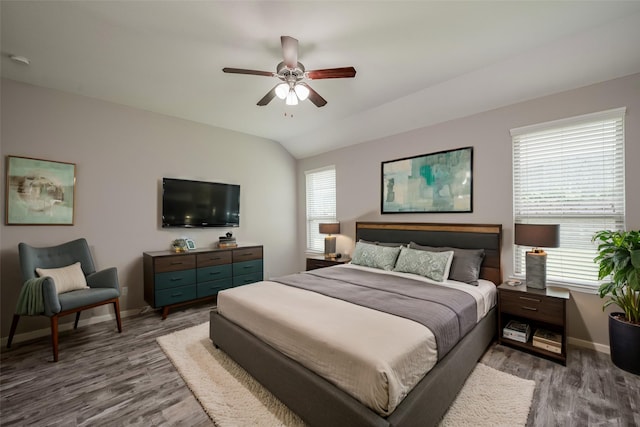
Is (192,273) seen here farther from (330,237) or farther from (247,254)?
(330,237)

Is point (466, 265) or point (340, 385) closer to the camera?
point (340, 385)

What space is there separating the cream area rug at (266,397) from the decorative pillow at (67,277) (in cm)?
145

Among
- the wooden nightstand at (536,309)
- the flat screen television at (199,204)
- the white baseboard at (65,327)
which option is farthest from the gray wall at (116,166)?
the wooden nightstand at (536,309)

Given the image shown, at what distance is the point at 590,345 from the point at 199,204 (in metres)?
5.09

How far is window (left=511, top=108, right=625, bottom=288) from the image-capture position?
2.50 metres

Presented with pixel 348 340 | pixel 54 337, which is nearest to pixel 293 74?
pixel 348 340

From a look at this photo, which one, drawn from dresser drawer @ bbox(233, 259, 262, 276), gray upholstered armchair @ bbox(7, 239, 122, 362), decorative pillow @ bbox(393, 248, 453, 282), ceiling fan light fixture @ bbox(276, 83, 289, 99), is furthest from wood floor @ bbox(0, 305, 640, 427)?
ceiling fan light fixture @ bbox(276, 83, 289, 99)

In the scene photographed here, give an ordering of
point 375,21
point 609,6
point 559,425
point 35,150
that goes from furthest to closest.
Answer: point 35,150
point 375,21
point 609,6
point 559,425

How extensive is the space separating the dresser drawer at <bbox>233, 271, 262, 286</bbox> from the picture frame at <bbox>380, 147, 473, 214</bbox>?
7.76 ft

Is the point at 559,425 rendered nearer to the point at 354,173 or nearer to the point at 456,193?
the point at 456,193

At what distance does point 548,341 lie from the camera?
2426 millimetres

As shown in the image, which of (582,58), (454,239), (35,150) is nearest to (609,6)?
(582,58)

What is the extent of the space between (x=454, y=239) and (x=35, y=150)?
5.14 meters

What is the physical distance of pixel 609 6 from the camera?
190 centimetres
